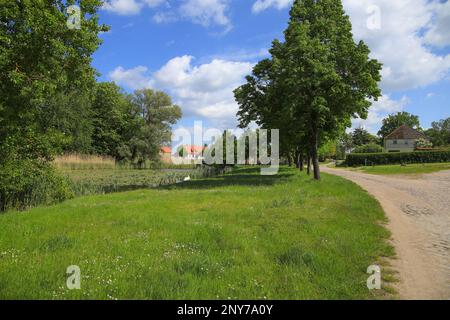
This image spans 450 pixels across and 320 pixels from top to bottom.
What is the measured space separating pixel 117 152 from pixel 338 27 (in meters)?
60.5

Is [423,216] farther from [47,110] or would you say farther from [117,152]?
[117,152]

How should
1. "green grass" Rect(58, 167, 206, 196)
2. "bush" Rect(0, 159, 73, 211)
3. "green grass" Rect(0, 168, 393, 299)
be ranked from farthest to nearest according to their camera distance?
"green grass" Rect(58, 167, 206, 196) < "bush" Rect(0, 159, 73, 211) < "green grass" Rect(0, 168, 393, 299)

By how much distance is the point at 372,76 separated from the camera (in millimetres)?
25000

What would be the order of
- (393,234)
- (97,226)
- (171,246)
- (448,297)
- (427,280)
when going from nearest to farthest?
1. (448,297)
2. (427,280)
3. (171,246)
4. (393,234)
5. (97,226)

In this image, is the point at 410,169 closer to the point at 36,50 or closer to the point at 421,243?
the point at 421,243

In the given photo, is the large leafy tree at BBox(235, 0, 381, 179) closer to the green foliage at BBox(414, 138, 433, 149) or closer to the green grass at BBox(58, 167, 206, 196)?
the green grass at BBox(58, 167, 206, 196)

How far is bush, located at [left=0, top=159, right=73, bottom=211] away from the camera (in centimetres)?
1628

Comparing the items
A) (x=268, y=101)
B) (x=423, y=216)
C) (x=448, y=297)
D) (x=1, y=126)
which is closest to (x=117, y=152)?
(x=268, y=101)

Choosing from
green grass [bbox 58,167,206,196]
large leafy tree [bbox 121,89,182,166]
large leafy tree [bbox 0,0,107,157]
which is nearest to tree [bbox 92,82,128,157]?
large leafy tree [bbox 121,89,182,166]

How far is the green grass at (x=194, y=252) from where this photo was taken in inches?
227

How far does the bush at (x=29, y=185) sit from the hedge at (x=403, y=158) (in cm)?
4960

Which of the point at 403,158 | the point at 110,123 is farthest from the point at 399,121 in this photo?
the point at 110,123

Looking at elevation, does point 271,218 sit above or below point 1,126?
below

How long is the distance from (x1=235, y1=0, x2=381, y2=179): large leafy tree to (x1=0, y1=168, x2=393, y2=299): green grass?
13036 mm
